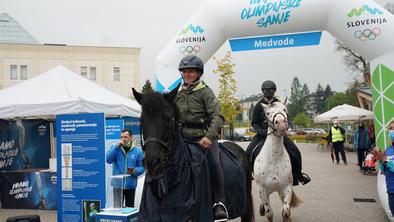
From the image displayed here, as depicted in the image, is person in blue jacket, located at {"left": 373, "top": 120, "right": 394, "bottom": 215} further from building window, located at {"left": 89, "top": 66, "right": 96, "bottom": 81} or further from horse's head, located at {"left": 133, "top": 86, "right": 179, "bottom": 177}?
building window, located at {"left": 89, "top": 66, "right": 96, "bottom": 81}

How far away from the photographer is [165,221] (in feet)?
12.2

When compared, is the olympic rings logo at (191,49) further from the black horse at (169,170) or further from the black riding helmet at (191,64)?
the black horse at (169,170)

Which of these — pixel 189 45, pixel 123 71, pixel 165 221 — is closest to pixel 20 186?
pixel 189 45

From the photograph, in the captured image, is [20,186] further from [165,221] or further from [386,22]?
[386,22]

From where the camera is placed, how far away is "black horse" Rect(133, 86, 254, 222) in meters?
3.48

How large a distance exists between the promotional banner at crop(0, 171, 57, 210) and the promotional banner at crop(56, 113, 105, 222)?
10.1 feet

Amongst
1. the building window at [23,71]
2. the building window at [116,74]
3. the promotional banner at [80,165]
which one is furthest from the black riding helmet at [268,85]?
the building window at [23,71]

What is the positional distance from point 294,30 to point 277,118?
400cm

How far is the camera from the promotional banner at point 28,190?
10312 millimetres

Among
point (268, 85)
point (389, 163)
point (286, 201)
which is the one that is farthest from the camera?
point (268, 85)

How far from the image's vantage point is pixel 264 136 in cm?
813

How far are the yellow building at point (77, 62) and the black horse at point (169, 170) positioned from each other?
47.1 m

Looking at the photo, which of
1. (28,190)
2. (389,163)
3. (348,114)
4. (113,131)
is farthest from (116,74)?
(389,163)

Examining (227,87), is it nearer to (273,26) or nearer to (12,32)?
(273,26)
